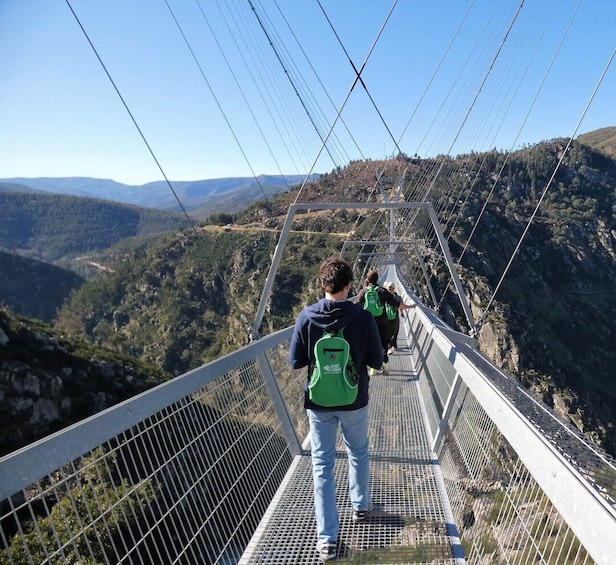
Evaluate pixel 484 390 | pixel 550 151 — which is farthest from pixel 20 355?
pixel 550 151

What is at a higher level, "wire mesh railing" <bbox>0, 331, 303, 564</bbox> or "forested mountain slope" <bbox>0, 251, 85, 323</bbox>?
"wire mesh railing" <bbox>0, 331, 303, 564</bbox>

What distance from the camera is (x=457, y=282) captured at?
252 inches

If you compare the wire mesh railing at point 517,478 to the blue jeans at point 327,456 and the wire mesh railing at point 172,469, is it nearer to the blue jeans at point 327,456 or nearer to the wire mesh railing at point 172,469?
the blue jeans at point 327,456

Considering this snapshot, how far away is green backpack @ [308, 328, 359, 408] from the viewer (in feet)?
8.54

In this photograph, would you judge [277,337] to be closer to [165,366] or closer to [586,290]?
[165,366]

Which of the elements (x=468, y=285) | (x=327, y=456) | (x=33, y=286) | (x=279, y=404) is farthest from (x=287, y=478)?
(x=33, y=286)

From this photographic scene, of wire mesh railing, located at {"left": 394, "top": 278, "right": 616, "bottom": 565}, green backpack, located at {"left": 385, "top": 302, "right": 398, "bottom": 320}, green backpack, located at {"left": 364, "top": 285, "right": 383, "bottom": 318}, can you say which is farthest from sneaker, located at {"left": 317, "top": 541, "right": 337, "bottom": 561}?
green backpack, located at {"left": 385, "top": 302, "right": 398, "bottom": 320}

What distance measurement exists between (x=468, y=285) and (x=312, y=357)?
67.9 metres

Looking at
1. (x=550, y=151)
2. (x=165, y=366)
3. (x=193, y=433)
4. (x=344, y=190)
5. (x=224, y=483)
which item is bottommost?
(x=165, y=366)

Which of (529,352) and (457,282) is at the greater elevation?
(457,282)

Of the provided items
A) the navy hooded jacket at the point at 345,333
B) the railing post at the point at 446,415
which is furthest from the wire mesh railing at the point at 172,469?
the railing post at the point at 446,415

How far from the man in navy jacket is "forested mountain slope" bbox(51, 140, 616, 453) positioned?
55581 mm

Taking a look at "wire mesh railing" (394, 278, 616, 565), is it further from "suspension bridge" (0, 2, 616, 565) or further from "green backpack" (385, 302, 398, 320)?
"green backpack" (385, 302, 398, 320)

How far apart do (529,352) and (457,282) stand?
65.3m
